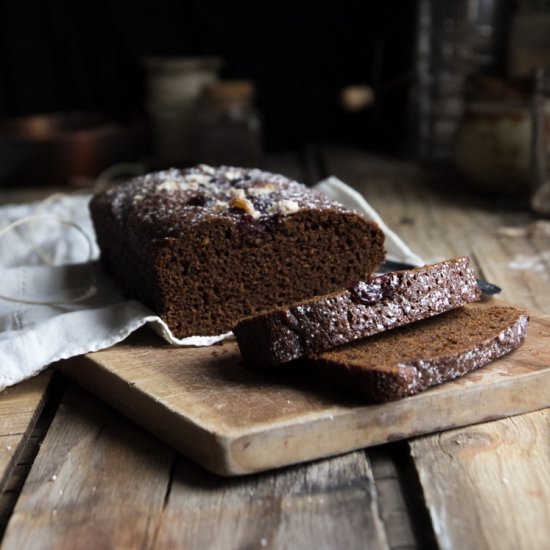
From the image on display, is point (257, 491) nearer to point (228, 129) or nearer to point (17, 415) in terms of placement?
point (17, 415)

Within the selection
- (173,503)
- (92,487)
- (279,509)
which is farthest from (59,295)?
(279,509)

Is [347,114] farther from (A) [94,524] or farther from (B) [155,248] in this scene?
(A) [94,524]

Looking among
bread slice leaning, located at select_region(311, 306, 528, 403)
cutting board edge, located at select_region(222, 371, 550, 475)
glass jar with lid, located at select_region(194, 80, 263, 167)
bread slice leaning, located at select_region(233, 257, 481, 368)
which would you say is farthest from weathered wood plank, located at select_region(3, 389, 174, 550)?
glass jar with lid, located at select_region(194, 80, 263, 167)

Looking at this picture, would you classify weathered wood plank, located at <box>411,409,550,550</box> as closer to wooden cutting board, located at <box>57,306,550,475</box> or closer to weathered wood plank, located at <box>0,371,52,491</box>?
wooden cutting board, located at <box>57,306,550,475</box>

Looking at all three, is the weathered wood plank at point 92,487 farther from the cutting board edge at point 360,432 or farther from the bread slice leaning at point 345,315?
the bread slice leaning at point 345,315

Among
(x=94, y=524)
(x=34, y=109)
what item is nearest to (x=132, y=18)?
(x=34, y=109)

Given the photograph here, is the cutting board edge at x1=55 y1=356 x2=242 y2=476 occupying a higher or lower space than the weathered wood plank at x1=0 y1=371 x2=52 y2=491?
higher

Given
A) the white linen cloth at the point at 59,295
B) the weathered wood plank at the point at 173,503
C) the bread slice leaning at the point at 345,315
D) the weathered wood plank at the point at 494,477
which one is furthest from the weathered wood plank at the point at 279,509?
the white linen cloth at the point at 59,295
